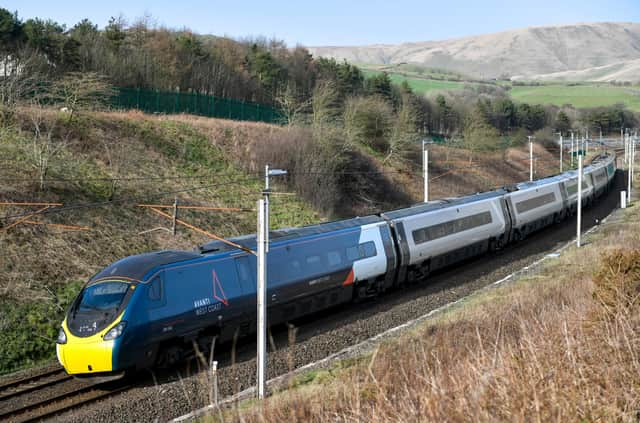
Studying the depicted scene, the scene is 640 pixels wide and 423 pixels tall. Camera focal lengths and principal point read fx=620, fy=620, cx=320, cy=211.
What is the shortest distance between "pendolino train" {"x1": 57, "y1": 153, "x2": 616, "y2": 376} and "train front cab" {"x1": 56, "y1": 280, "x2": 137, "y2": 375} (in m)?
Result: 0.02

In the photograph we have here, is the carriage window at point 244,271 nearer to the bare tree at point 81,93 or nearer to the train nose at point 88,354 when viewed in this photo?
the train nose at point 88,354

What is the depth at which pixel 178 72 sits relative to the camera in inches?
1876

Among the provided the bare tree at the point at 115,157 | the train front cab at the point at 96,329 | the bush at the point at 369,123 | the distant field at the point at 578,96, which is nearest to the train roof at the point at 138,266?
the train front cab at the point at 96,329

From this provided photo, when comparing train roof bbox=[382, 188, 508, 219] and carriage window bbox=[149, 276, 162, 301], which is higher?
train roof bbox=[382, 188, 508, 219]

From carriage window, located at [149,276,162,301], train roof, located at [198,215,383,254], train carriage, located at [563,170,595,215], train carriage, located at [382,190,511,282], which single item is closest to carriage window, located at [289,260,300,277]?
train roof, located at [198,215,383,254]

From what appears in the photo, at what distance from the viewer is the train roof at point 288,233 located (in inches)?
643

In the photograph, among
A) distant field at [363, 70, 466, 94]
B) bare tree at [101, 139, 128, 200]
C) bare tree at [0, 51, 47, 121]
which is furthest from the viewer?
distant field at [363, 70, 466, 94]

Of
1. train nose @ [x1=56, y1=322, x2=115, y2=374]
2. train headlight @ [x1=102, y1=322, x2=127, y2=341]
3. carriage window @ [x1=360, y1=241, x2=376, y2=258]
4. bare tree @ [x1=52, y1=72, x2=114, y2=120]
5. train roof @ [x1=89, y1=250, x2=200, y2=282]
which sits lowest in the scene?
train nose @ [x1=56, y1=322, x2=115, y2=374]

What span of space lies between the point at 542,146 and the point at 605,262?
83.7m

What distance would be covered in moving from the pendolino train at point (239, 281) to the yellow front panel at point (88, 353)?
0.02 metres

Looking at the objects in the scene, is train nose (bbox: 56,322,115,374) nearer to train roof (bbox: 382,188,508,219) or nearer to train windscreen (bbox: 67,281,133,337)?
train windscreen (bbox: 67,281,133,337)

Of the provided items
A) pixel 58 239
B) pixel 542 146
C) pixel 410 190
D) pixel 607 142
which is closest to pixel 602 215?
pixel 410 190

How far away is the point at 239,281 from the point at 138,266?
2726 mm

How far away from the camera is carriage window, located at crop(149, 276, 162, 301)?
13.9 metres
